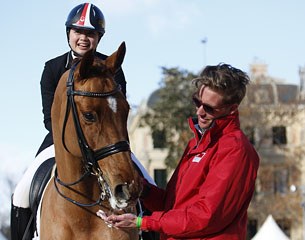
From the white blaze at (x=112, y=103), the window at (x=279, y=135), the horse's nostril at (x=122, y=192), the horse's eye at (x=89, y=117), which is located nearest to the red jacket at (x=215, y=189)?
the horse's nostril at (x=122, y=192)

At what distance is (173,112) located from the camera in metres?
55.6

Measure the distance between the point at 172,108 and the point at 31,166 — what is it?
1869 inches

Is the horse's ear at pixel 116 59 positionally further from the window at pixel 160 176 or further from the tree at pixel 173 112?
the window at pixel 160 176

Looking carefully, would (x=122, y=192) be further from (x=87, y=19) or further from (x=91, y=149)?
(x=87, y=19)

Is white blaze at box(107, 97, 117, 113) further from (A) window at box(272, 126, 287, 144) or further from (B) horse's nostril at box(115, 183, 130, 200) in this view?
(A) window at box(272, 126, 287, 144)

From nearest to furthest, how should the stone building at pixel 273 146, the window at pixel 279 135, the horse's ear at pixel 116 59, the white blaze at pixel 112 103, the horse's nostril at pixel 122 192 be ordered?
the horse's nostril at pixel 122 192 < the white blaze at pixel 112 103 < the horse's ear at pixel 116 59 < the stone building at pixel 273 146 < the window at pixel 279 135

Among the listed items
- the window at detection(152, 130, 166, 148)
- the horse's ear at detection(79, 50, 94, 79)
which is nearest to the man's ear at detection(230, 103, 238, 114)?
the horse's ear at detection(79, 50, 94, 79)

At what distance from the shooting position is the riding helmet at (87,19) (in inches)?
321

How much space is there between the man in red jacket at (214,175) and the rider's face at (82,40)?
2.40 m

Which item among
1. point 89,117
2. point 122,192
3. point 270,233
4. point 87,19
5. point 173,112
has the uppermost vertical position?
point 87,19

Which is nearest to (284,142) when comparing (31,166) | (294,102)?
(294,102)

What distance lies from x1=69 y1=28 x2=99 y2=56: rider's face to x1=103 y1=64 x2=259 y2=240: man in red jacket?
240 centimetres

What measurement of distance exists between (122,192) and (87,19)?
2531mm

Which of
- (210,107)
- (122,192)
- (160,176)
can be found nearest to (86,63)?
(122,192)
